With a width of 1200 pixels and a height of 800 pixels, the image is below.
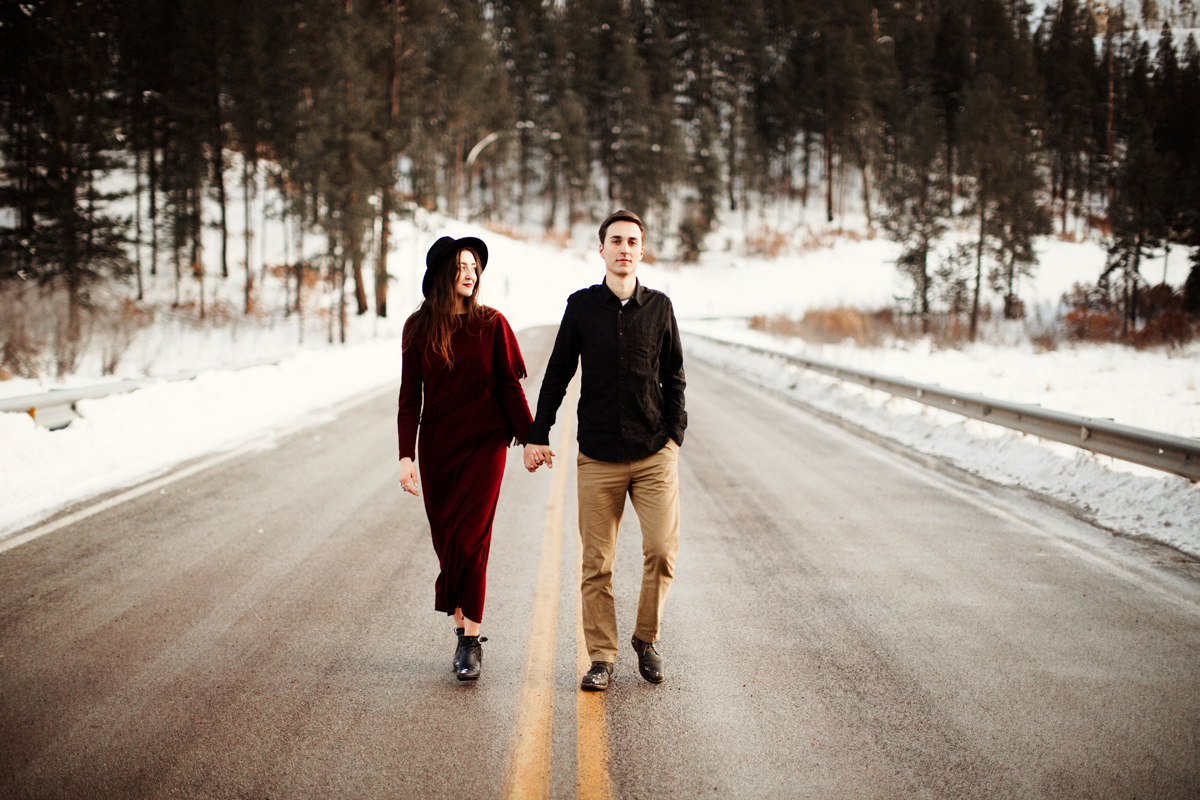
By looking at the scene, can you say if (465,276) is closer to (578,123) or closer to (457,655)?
(457,655)

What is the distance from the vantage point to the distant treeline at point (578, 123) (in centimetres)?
2467

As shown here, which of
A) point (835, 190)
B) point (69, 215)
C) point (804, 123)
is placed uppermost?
point (804, 123)

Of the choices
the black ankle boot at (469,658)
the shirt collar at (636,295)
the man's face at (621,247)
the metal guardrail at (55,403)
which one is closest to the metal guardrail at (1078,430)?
the shirt collar at (636,295)

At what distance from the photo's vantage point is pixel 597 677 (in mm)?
3451

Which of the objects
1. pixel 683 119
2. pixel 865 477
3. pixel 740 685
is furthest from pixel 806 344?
pixel 683 119

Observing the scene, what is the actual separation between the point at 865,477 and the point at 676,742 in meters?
5.80

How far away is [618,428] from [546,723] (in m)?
1.37

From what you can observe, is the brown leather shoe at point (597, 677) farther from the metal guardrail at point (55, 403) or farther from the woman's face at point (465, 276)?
the metal guardrail at point (55, 403)

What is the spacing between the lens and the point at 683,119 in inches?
3196

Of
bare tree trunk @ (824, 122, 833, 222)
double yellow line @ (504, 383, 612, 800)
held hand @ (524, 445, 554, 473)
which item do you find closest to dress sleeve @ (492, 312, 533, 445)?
held hand @ (524, 445, 554, 473)

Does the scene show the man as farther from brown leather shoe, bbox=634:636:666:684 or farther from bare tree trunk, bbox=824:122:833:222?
bare tree trunk, bbox=824:122:833:222

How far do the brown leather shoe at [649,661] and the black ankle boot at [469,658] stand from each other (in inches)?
31.6

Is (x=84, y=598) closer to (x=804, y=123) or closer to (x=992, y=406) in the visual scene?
(x=992, y=406)

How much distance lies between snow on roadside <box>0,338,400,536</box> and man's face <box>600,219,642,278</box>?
17.4 feet
